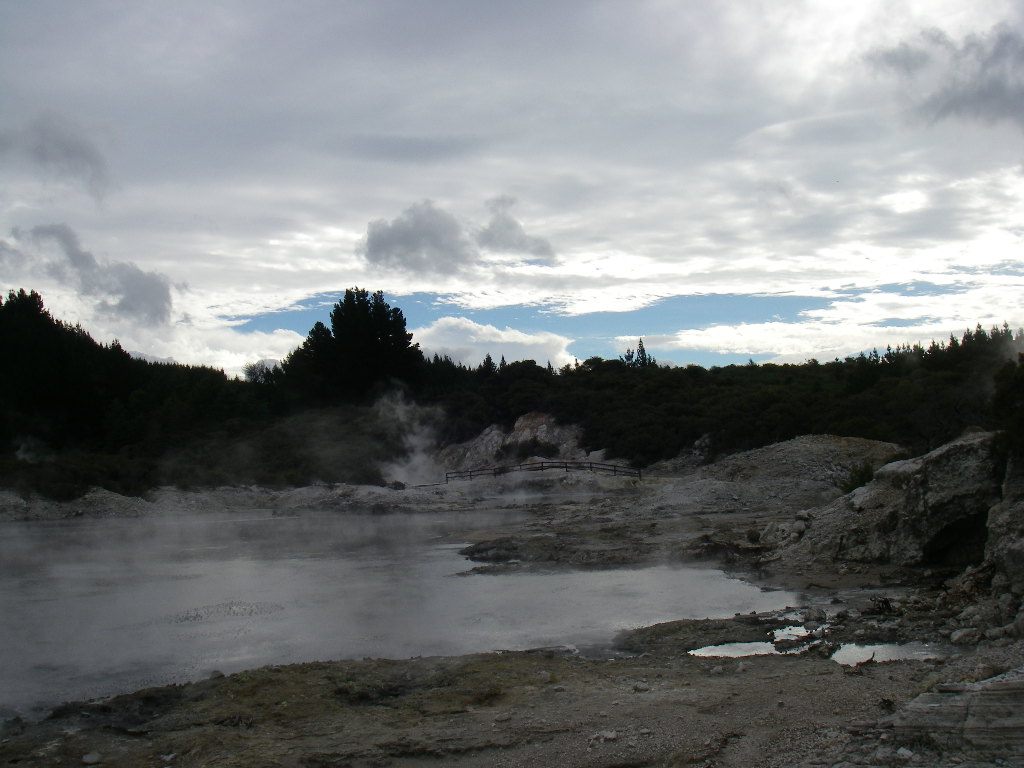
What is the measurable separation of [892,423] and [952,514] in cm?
2699

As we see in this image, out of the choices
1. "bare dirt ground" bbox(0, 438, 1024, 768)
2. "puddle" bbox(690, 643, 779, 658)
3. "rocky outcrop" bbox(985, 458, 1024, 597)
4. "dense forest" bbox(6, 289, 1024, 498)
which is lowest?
"puddle" bbox(690, 643, 779, 658)

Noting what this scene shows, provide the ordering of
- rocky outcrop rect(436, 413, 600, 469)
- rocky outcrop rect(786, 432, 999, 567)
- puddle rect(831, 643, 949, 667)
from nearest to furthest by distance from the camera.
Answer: puddle rect(831, 643, 949, 667) < rocky outcrop rect(786, 432, 999, 567) < rocky outcrop rect(436, 413, 600, 469)

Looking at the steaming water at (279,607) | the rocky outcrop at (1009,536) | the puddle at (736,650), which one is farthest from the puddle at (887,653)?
the steaming water at (279,607)

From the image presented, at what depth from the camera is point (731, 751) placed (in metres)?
5.94

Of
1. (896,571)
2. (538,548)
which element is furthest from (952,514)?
(538,548)

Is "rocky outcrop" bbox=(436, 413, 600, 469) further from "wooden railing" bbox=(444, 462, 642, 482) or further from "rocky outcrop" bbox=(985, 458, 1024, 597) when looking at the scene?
"rocky outcrop" bbox=(985, 458, 1024, 597)

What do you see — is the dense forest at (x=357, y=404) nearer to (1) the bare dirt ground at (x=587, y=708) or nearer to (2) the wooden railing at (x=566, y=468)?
(2) the wooden railing at (x=566, y=468)

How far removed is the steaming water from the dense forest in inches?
705

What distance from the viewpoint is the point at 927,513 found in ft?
45.5

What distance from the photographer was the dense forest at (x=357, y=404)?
39469 millimetres

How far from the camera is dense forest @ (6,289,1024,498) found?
39469 mm

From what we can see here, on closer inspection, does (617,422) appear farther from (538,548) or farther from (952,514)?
(952,514)

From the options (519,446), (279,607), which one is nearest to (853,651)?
(279,607)

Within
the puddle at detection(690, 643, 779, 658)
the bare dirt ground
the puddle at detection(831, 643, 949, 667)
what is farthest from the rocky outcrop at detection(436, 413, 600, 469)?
the puddle at detection(831, 643, 949, 667)
